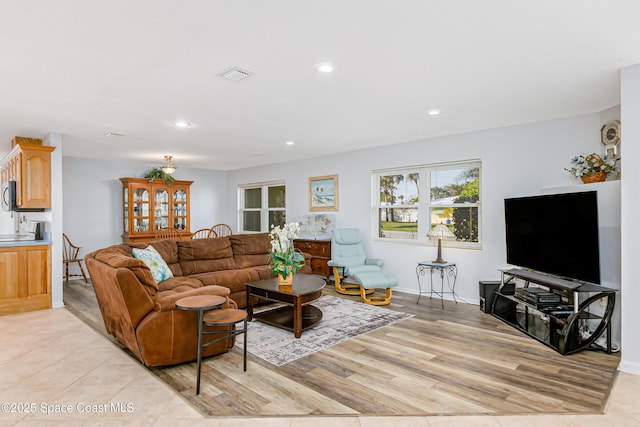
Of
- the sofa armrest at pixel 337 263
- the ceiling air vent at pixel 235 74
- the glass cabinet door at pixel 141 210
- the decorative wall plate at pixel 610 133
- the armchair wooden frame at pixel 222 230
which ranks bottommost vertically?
the sofa armrest at pixel 337 263

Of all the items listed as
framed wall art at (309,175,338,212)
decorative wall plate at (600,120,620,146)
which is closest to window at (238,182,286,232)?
framed wall art at (309,175,338,212)

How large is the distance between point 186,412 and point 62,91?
297cm

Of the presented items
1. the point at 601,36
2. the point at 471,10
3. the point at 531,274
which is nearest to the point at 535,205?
the point at 531,274

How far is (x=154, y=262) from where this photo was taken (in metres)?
4.22

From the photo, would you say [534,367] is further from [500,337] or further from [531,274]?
[531,274]

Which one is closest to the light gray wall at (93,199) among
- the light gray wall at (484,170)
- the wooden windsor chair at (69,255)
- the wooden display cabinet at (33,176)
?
the wooden windsor chair at (69,255)

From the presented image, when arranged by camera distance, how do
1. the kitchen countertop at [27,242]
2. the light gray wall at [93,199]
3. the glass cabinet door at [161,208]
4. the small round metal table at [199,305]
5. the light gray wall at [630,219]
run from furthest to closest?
the glass cabinet door at [161,208], the light gray wall at [93,199], the kitchen countertop at [27,242], the light gray wall at [630,219], the small round metal table at [199,305]

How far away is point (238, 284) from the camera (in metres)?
4.77

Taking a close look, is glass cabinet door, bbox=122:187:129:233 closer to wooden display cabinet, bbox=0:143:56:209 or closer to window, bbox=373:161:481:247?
wooden display cabinet, bbox=0:143:56:209

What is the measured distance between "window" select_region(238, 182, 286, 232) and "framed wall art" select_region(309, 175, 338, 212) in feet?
3.24

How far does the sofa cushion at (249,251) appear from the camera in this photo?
552 cm

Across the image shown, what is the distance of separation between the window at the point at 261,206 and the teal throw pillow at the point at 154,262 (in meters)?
3.82

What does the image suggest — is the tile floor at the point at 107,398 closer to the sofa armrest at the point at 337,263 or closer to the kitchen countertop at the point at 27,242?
the kitchen countertop at the point at 27,242

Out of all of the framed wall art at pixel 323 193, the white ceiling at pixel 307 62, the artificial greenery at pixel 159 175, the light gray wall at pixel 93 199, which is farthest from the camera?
the artificial greenery at pixel 159 175
